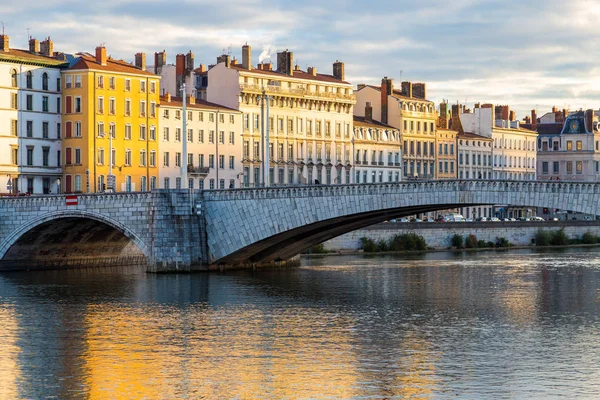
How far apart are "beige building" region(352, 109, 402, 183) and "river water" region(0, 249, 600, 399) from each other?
5174 centimetres

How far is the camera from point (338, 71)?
123312 millimetres

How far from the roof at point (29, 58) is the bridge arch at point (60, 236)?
1704cm

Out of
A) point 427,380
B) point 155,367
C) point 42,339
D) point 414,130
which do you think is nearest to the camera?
point 427,380

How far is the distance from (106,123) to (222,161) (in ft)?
42.3

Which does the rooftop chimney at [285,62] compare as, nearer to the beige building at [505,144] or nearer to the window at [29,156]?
the window at [29,156]

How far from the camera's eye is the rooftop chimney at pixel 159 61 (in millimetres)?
112312

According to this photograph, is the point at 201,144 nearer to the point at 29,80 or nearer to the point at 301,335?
the point at 29,80

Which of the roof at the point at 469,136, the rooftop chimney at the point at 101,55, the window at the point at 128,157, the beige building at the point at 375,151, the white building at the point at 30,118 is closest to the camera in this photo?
the white building at the point at 30,118

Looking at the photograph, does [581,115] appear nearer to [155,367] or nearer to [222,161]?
[222,161]

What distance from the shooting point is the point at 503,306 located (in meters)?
55.0

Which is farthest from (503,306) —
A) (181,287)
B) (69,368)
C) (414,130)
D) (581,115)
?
(581,115)

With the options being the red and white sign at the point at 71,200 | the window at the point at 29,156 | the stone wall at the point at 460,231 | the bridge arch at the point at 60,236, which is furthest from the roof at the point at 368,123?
the red and white sign at the point at 71,200

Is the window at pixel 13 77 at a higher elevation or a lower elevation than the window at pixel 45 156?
higher

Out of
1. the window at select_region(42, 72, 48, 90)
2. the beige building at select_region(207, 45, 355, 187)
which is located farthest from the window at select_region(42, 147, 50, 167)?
the beige building at select_region(207, 45, 355, 187)
